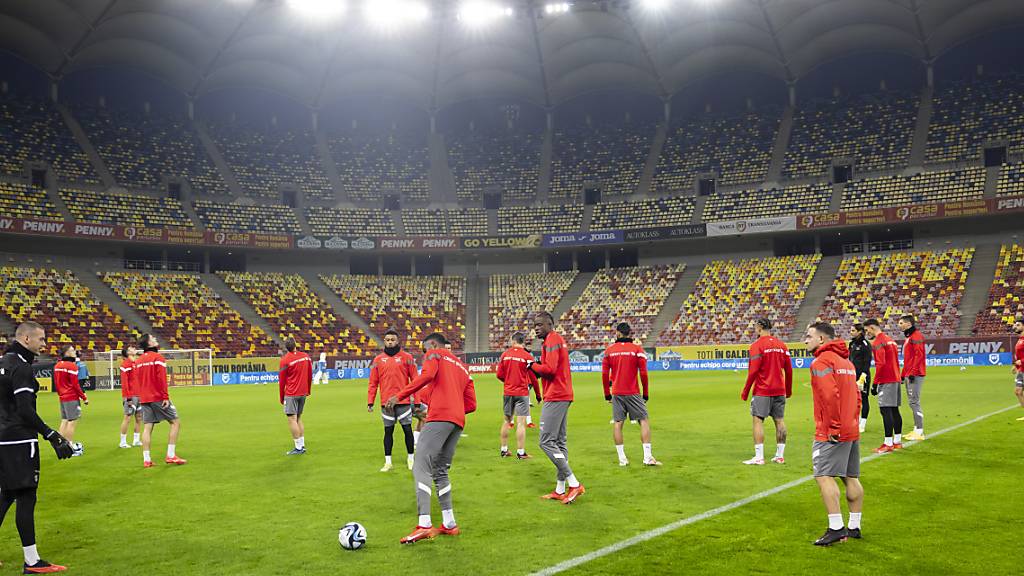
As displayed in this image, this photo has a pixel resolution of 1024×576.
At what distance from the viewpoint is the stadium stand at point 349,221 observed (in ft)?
208

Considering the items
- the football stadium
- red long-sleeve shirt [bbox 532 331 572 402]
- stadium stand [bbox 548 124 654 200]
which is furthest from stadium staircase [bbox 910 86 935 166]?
red long-sleeve shirt [bbox 532 331 572 402]

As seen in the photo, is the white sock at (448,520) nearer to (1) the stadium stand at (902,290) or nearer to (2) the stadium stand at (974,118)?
(1) the stadium stand at (902,290)

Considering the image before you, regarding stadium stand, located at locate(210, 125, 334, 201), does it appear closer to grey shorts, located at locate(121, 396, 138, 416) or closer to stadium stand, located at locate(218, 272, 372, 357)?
stadium stand, located at locate(218, 272, 372, 357)

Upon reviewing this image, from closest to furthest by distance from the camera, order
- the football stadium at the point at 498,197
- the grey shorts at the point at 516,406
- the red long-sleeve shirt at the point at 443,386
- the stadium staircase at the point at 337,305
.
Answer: the red long-sleeve shirt at the point at 443,386
the grey shorts at the point at 516,406
the football stadium at the point at 498,197
the stadium staircase at the point at 337,305

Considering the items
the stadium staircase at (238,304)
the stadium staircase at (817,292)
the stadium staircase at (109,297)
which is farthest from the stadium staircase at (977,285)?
the stadium staircase at (109,297)

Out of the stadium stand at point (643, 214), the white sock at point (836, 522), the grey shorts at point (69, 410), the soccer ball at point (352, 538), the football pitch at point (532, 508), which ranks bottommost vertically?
the football pitch at point (532, 508)

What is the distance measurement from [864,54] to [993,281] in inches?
906

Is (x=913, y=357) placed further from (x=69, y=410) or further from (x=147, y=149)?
(x=147, y=149)

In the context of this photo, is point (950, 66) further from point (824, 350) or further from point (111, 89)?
point (111, 89)

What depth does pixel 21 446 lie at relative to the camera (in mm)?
7707

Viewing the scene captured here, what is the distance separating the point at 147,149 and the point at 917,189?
59.9 metres

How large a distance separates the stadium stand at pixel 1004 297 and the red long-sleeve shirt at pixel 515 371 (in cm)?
3955

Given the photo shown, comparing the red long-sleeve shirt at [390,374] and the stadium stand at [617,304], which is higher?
the stadium stand at [617,304]

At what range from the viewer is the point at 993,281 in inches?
1934
